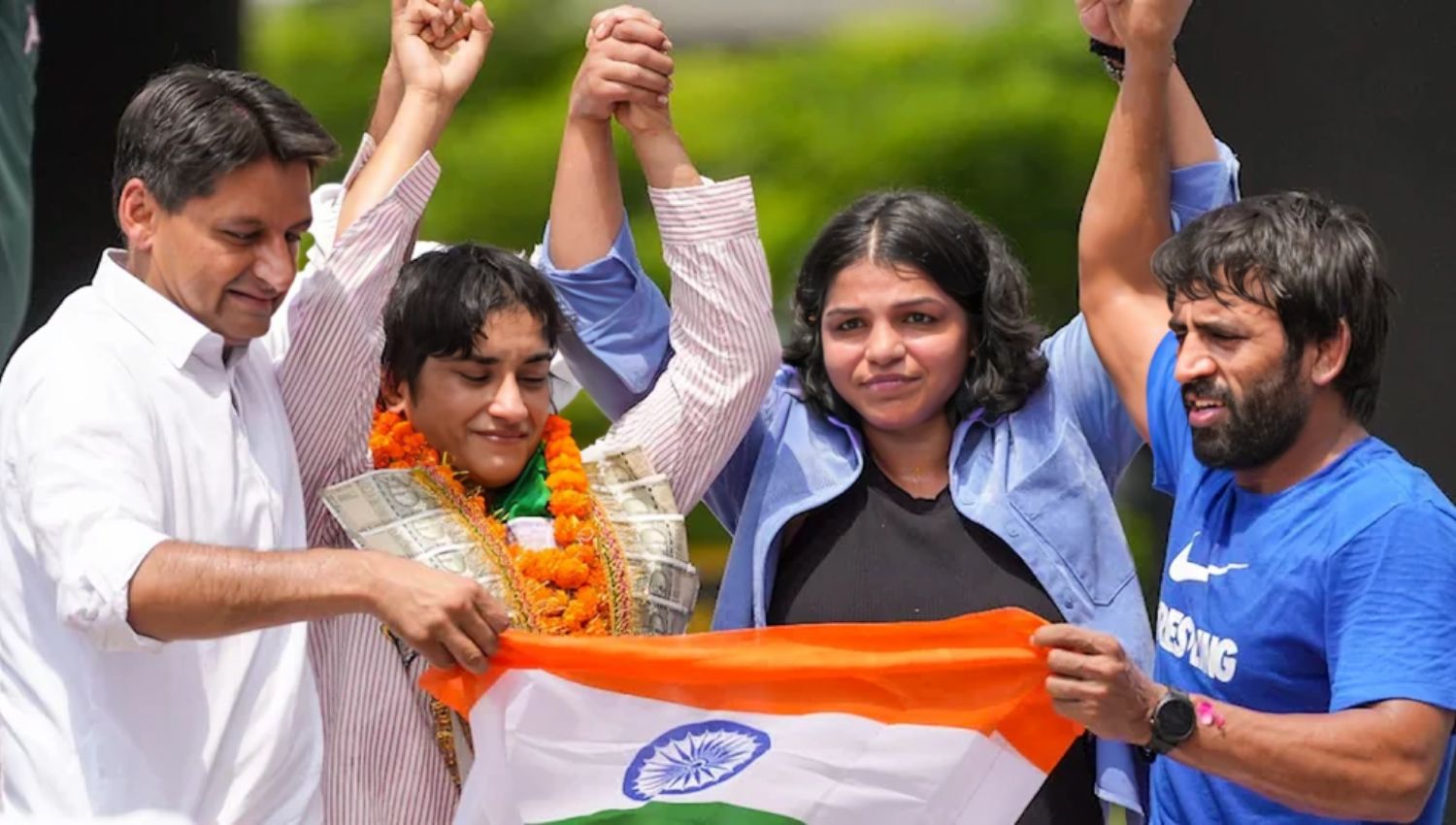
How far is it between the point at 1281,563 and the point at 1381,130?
1593mm

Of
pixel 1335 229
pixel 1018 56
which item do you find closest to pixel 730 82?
pixel 1018 56

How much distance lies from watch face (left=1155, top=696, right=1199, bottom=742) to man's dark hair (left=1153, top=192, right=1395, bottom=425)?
0.48m

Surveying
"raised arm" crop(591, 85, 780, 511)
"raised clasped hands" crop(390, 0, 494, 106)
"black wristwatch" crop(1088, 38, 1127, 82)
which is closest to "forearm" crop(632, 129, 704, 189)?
"raised arm" crop(591, 85, 780, 511)

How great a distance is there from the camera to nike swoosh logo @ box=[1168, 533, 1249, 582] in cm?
288

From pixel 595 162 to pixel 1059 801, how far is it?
45.1 inches

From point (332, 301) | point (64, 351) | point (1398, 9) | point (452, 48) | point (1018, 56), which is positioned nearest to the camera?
point (64, 351)

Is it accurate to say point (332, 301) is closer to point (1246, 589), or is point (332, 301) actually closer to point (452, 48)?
point (452, 48)

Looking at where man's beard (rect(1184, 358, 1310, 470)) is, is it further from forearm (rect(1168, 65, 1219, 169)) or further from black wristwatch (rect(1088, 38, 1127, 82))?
black wristwatch (rect(1088, 38, 1127, 82))

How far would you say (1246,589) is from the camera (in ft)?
9.23

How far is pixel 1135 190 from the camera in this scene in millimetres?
3201

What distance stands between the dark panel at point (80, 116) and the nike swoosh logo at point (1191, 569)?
2753mm

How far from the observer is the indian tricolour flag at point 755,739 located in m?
2.87

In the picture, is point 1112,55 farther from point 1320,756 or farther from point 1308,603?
point 1320,756

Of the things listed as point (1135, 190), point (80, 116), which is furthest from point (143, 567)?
point (80, 116)
